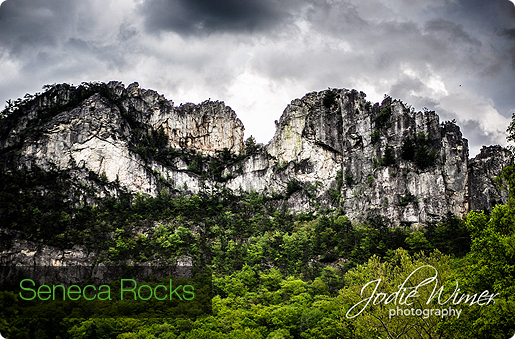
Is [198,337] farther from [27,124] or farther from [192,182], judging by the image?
[27,124]

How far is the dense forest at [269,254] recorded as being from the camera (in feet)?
43.6

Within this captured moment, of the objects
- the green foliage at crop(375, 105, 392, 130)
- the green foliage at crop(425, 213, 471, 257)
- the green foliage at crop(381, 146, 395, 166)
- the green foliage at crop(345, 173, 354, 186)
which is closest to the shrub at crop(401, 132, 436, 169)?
the green foliage at crop(381, 146, 395, 166)

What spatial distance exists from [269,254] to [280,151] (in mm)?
27249

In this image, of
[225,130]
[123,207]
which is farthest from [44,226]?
[225,130]

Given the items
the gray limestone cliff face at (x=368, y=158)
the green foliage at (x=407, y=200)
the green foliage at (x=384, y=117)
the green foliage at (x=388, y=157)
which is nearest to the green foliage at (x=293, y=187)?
the gray limestone cliff face at (x=368, y=158)

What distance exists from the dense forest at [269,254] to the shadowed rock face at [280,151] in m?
3.45

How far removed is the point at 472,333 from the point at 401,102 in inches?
2259

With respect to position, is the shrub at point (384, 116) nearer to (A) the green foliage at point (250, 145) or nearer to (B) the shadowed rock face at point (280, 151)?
(B) the shadowed rock face at point (280, 151)

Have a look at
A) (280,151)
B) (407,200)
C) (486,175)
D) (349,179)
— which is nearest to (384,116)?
(349,179)

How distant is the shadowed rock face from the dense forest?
3.45 metres

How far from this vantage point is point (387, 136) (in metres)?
65.2

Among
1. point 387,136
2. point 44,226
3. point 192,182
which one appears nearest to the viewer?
point 44,226

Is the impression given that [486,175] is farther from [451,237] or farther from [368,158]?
[451,237]

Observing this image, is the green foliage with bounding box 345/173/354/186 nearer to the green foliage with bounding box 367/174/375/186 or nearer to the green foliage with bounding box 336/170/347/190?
the green foliage with bounding box 336/170/347/190
